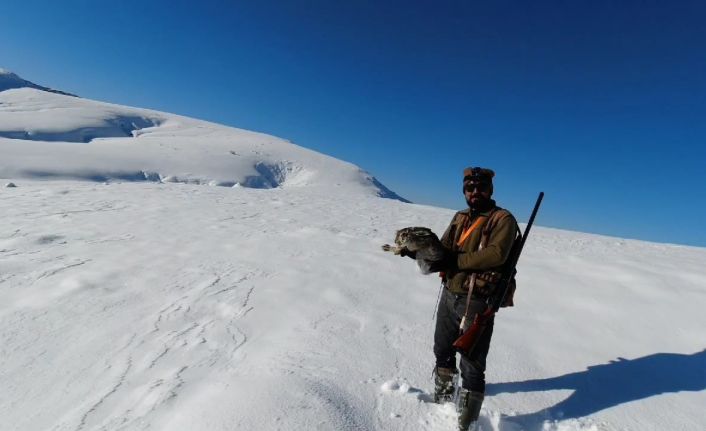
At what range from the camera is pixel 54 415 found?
2.80 m

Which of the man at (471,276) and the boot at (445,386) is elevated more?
the man at (471,276)

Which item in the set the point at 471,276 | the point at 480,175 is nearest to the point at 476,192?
the point at 480,175

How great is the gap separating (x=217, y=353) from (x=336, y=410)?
1.49 m

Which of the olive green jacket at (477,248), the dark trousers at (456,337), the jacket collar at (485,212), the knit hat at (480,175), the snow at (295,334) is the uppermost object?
the knit hat at (480,175)

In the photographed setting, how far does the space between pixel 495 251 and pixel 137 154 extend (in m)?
45.5

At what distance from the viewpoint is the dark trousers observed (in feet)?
9.30

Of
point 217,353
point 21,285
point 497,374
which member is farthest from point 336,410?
point 21,285

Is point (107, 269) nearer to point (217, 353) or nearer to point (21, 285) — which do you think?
point (21, 285)

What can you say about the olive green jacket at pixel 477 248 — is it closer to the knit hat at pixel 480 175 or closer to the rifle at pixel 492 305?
the rifle at pixel 492 305

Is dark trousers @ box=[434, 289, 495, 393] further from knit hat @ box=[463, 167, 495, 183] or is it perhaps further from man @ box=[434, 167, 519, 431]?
knit hat @ box=[463, 167, 495, 183]

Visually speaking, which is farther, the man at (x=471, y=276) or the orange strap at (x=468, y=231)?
the orange strap at (x=468, y=231)

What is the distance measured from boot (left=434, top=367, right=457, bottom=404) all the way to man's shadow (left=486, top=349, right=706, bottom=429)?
0.50 m

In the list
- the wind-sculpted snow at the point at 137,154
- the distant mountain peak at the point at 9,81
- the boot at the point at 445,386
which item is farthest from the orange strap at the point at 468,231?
the distant mountain peak at the point at 9,81

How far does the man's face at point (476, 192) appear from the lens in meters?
2.94
